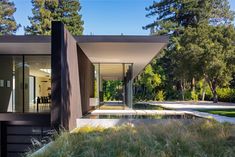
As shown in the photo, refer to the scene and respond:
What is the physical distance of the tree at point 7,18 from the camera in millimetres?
35384

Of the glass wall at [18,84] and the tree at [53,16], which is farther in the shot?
the tree at [53,16]

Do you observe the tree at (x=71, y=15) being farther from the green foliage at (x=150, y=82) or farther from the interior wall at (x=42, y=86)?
the interior wall at (x=42, y=86)

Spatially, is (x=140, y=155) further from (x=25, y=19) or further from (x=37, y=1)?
(x=25, y=19)

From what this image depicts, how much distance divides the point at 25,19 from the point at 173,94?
64.7 feet

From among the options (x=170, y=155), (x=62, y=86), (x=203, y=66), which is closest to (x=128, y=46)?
(x=62, y=86)

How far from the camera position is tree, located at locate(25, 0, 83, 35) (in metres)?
33.6

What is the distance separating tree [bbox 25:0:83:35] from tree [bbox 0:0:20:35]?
7.51ft

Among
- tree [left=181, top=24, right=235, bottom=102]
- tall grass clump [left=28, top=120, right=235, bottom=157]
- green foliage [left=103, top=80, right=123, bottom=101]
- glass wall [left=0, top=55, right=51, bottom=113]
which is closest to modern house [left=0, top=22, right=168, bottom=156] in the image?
glass wall [left=0, top=55, right=51, bottom=113]

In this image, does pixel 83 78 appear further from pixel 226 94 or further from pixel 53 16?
pixel 53 16

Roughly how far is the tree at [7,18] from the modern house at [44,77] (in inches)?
915

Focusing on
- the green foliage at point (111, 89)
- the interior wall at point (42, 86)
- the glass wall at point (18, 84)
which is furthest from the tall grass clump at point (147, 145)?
the green foliage at point (111, 89)

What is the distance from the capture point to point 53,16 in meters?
35.9

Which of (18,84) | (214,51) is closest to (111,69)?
(18,84)

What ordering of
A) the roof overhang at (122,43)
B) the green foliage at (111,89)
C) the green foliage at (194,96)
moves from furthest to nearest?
the green foliage at (111,89)
the green foliage at (194,96)
the roof overhang at (122,43)
